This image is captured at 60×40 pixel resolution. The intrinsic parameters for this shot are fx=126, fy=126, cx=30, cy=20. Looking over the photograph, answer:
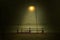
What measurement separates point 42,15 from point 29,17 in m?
0.11

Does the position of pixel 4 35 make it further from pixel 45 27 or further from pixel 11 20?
pixel 45 27

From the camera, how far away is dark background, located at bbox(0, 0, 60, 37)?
3.52 ft

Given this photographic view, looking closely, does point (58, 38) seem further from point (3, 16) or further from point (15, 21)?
point (3, 16)

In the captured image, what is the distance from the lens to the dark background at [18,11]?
1.07 meters

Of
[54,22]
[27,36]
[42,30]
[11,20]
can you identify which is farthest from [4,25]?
[54,22]

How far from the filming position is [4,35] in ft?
3.49

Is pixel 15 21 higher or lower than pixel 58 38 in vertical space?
higher

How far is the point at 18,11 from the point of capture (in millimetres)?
1104

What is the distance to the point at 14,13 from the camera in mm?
1098

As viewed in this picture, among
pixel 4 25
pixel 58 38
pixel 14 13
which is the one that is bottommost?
pixel 58 38

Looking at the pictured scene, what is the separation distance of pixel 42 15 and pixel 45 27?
11cm

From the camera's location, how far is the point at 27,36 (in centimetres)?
105

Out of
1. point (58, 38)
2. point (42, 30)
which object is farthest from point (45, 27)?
point (58, 38)

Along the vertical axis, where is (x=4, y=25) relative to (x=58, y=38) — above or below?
above
